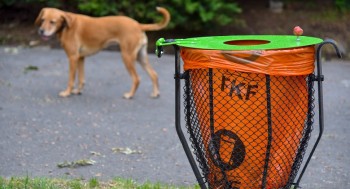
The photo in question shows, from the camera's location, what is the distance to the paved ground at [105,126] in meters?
5.18

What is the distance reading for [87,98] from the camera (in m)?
8.34

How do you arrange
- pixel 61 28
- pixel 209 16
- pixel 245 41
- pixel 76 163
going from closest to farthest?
pixel 245 41 < pixel 76 163 < pixel 61 28 < pixel 209 16

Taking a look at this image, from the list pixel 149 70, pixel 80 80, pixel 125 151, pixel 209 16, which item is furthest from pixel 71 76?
pixel 209 16

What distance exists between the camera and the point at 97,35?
27.8ft

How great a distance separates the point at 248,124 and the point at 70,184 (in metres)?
1.54

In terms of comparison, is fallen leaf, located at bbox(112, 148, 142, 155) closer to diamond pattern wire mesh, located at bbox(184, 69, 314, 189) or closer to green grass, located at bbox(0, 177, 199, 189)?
green grass, located at bbox(0, 177, 199, 189)

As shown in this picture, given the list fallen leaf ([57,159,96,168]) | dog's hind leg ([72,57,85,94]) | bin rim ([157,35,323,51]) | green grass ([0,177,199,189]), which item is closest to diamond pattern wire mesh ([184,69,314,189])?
bin rim ([157,35,323,51])

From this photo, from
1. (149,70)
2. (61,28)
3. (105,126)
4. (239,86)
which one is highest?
(239,86)

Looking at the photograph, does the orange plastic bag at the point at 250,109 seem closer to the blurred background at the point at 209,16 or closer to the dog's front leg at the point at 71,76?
the dog's front leg at the point at 71,76

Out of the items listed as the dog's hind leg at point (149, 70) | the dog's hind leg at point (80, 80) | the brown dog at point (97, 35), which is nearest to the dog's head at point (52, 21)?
the brown dog at point (97, 35)

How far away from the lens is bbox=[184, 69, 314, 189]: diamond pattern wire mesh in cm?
342

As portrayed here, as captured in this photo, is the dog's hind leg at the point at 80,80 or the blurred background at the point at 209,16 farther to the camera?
the blurred background at the point at 209,16

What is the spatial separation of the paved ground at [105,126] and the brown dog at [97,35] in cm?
34

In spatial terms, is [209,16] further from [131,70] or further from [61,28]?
[61,28]
